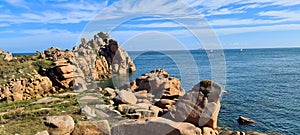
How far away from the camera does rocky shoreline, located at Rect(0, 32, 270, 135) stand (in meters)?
16.8

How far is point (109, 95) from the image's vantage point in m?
34.0

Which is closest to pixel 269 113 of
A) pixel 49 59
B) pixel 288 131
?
pixel 288 131

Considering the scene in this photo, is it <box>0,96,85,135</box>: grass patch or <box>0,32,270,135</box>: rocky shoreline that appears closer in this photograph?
<box>0,32,270,135</box>: rocky shoreline

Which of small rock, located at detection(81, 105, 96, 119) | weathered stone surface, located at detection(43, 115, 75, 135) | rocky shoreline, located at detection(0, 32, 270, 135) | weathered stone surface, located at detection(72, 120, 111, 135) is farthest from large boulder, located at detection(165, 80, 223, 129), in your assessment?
weathered stone surface, located at detection(43, 115, 75, 135)

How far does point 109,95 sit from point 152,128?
18.3m

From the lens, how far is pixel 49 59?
198 ft

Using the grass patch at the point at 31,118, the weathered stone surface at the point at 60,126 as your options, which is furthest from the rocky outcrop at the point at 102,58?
the weathered stone surface at the point at 60,126

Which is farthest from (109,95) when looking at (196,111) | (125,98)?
(196,111)

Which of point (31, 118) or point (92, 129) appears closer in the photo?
point (92, 129)

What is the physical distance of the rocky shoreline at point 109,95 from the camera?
16.8m

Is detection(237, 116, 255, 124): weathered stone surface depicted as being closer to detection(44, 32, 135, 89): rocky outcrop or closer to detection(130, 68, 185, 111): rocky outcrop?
detection(130, 68, 185, 111): rocky outcrop

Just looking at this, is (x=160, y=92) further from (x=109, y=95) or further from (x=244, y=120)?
(x=244, y=120)

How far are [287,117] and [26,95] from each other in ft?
123

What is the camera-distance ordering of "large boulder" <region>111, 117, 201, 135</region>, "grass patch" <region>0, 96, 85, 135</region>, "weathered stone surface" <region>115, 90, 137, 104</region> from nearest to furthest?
1. "large boulder" <region>111, 117, 201, 135</region>
2. "grass patch" <region>0, 96, 85, 135</region>
3. "weathered stone surface" <region>115, 90, 137, 104</region>
